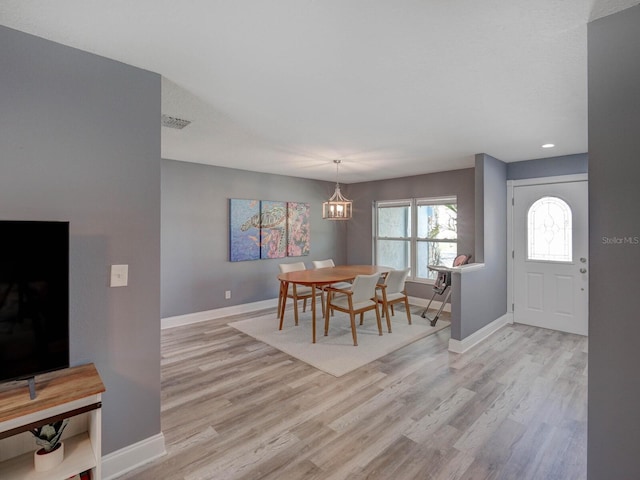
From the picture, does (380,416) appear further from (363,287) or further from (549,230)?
(549,230)

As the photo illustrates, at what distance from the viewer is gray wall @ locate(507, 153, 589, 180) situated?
3978 millimetres

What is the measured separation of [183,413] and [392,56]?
2.84 metres

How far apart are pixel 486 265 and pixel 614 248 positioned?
279 cm

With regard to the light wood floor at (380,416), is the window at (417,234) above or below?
above

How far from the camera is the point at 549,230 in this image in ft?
14.0

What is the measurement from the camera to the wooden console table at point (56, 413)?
4.21ft

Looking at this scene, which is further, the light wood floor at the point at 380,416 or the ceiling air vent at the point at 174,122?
the ceiling air vent at the point at 174,122

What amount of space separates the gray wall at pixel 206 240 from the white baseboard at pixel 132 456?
2.75m

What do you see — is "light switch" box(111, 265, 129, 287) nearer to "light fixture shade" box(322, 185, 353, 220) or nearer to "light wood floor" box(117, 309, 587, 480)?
"light wood floor" box(117, 309, 587, 480)

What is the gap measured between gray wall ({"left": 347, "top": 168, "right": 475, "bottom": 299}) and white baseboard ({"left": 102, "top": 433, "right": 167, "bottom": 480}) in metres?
4.70

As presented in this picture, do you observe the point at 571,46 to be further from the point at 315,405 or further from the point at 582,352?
the point at 582,352

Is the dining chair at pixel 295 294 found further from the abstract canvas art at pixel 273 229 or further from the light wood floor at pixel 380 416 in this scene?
the light wood floor at pixel 380 416

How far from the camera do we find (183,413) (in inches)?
93.7

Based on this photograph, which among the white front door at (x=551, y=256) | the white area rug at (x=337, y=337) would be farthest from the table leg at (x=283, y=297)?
the white front door at (x=551, y=256)
